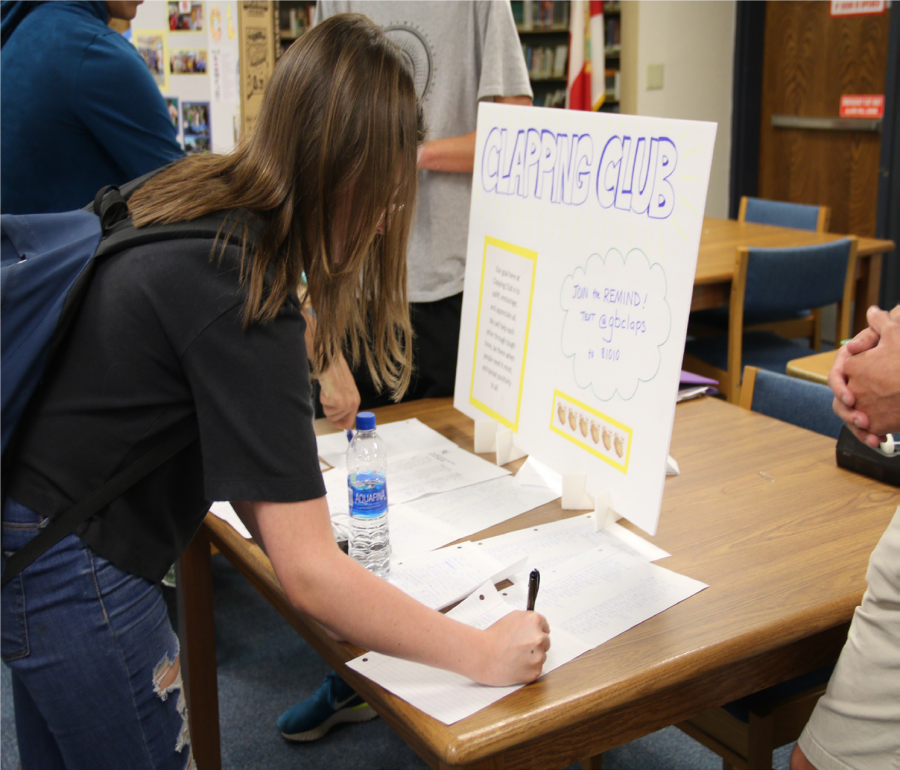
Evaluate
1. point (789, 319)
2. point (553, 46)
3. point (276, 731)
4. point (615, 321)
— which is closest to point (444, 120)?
point (615, 321)

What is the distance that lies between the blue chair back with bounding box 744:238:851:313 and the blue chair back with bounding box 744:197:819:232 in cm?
92

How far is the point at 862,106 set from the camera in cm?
468

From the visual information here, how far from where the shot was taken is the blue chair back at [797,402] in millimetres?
1595

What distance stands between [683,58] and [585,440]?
480 centimetres

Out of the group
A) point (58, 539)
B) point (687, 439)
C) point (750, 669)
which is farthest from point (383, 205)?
point (687, 439)

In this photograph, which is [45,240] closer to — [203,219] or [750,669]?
[203,219]

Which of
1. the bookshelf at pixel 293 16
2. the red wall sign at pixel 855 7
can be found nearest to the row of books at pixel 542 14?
the bookshelf at pixel 293 16

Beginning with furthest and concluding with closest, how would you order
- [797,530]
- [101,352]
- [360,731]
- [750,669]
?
[360,731] < [797,530] < [750,669] < [101,352]

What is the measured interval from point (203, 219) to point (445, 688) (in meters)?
0.53

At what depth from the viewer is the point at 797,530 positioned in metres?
1.15

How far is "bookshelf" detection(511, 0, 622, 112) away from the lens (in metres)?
5.75

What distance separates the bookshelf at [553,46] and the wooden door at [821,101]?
101cm

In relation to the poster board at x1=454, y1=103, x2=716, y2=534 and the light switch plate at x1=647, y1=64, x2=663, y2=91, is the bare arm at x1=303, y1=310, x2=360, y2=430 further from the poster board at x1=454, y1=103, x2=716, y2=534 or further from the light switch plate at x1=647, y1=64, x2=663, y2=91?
the light switch plate at x1=647, y1=64, x2=663, y2=91

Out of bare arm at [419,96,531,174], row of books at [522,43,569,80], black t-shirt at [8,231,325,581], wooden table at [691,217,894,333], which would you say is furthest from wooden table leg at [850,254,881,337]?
row of books at [522,43,569,80]
